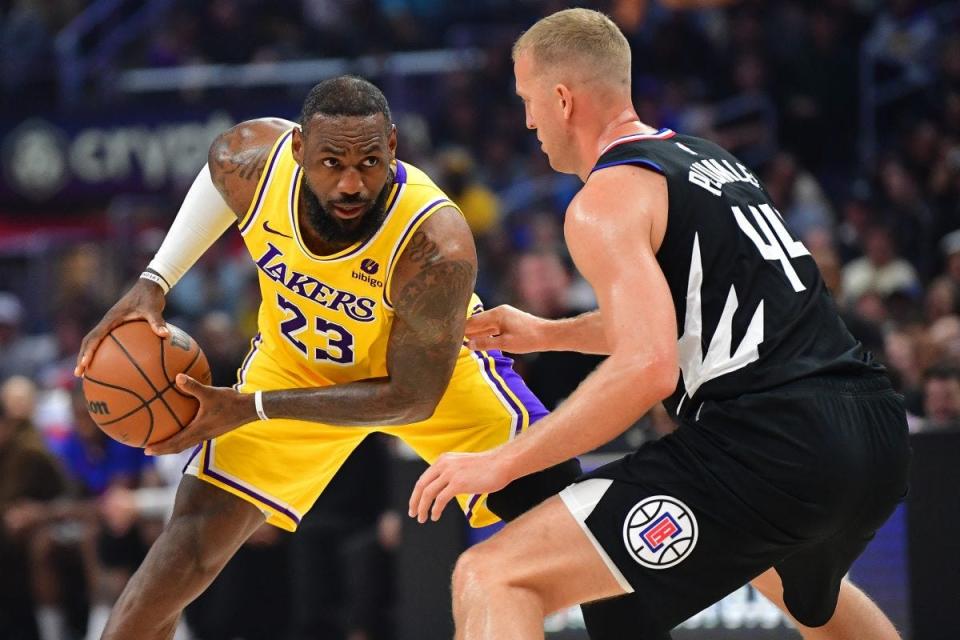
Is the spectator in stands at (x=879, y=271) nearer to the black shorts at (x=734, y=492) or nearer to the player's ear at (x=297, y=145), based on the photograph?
the player's ear at (x=297, y=145)

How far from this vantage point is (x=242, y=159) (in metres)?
4.64

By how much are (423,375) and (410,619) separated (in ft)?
10.2

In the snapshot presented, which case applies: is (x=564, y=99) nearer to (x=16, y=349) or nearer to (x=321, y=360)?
(x=321, y=360)

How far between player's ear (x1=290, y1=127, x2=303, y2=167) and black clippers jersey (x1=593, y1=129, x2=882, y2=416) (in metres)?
1.08

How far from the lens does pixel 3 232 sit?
44.3 ft

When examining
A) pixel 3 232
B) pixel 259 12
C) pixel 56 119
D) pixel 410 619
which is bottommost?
pixel 410 619

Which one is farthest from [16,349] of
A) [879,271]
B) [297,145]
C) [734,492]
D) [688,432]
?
[734,492]

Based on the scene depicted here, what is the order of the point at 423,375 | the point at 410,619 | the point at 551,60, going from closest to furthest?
1. the point at 551,60
2. the point at 423,375
3. the point at 410,619

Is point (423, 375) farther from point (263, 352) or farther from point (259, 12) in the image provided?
point (259, 12)

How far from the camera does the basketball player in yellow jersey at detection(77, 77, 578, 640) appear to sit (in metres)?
4.18

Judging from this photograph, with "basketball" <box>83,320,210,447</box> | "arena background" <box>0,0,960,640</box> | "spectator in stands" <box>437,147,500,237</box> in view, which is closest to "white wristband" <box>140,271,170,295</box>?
"basketball" <box>83,320,210,447</box>

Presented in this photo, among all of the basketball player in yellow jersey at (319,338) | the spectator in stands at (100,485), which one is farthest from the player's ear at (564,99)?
the spectator in stands at (100,485)

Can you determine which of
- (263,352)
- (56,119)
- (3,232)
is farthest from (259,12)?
(263,352)

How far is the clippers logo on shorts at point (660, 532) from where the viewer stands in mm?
3378
